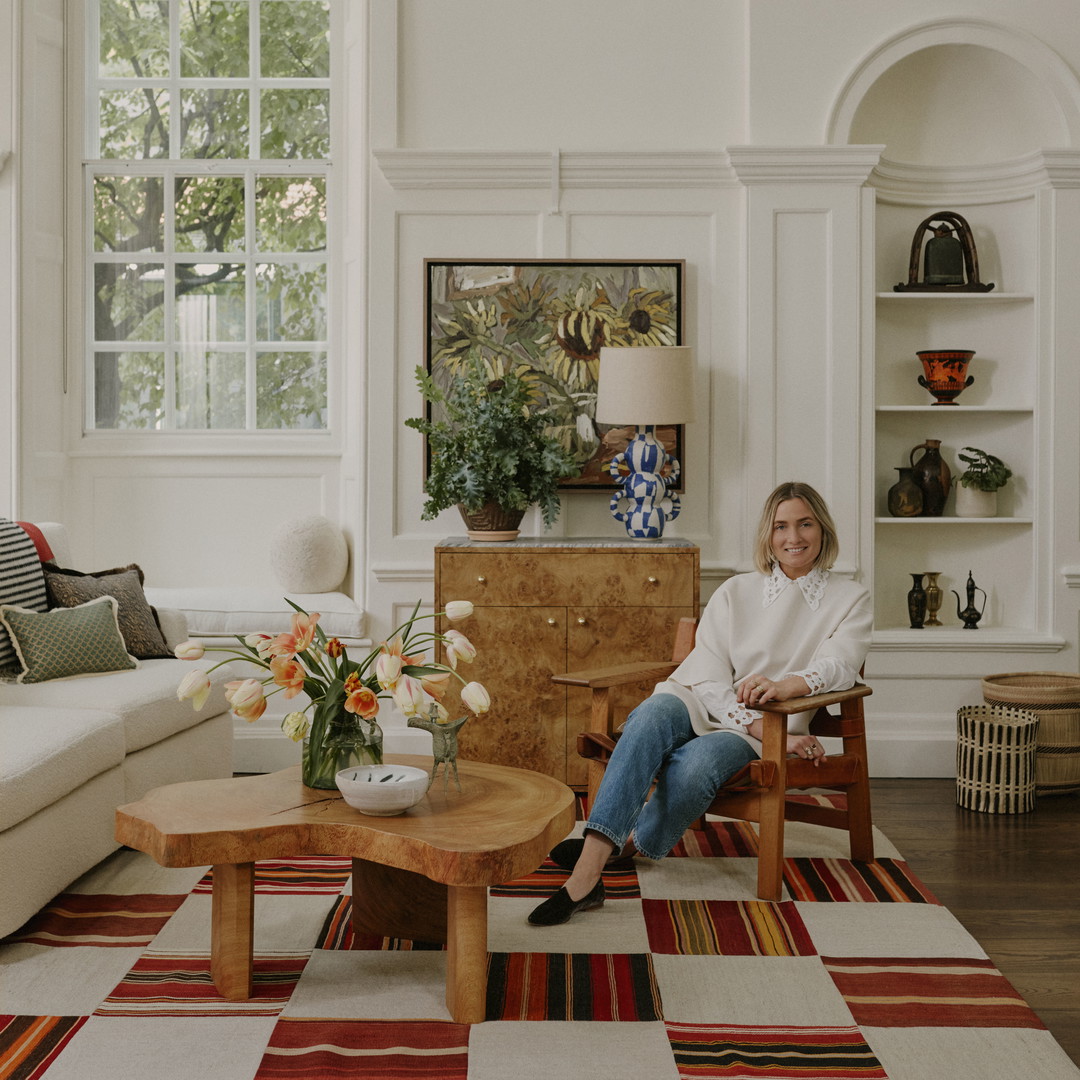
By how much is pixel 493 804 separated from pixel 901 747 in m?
2.51

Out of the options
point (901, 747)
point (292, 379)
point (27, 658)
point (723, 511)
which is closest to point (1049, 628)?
point (901, 747)

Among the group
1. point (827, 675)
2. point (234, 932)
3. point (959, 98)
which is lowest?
point (234, 932)

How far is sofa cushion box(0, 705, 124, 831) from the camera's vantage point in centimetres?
263

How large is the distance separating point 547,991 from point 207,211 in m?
3.96

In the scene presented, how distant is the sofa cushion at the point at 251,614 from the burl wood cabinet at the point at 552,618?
23.9 inches

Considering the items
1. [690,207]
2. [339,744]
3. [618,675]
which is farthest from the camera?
[690,207]

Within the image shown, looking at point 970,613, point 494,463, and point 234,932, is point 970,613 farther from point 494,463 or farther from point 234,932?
point 234,932

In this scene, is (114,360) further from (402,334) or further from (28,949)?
(28,949)

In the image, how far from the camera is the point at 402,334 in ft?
14.8

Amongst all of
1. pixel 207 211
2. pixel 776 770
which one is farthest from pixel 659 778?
pixel 207 211

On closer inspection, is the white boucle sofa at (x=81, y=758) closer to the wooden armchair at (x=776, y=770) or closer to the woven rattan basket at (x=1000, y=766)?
the wooden armchair at (x=776, y=770)

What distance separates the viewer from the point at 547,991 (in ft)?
8.07

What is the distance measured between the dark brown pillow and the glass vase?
4.98 ft

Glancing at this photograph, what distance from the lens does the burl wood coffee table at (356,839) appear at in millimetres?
2248
